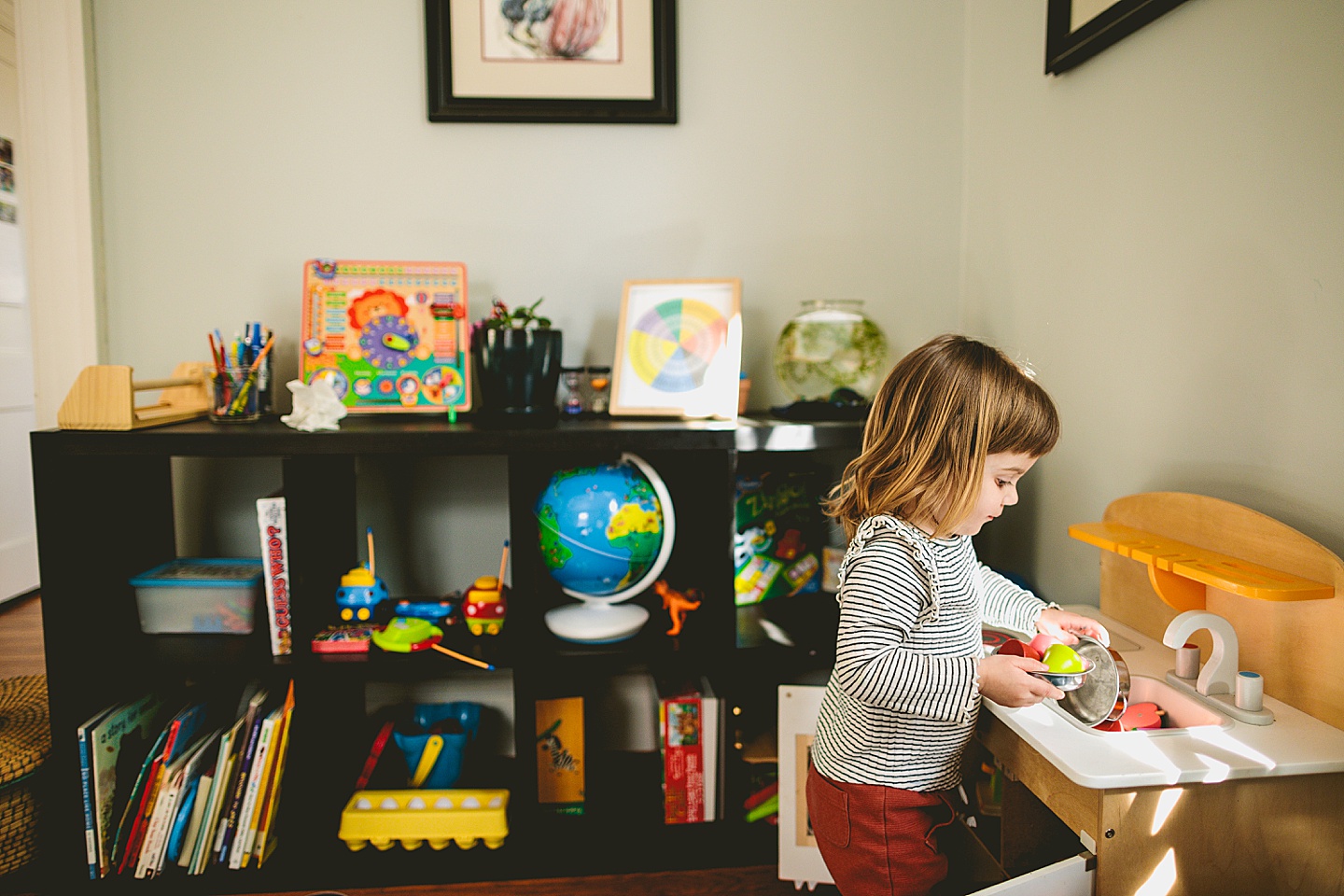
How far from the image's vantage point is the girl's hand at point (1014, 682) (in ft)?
3.15

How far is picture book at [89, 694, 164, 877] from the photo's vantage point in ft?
5.02

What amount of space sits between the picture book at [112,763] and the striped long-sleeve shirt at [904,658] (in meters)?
1.33

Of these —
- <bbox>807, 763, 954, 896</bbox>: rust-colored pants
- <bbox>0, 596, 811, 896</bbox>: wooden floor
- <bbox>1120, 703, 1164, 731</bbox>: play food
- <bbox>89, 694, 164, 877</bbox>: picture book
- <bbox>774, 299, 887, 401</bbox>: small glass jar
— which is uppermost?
<bbox>774, 299, 887, 401</bbox>: small glass jar

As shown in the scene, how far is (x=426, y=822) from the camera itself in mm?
1628

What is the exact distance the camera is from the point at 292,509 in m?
1.56

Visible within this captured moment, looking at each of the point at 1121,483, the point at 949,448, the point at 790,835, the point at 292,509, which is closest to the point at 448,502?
the point at 292,509

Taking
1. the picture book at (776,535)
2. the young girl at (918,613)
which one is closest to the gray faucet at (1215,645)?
the young girl at (918,613)

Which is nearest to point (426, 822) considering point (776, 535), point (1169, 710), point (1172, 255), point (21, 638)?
point (776, 535)

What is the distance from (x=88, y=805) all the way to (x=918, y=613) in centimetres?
155

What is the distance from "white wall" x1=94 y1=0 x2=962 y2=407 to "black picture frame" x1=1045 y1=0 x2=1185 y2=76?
0.39 meters

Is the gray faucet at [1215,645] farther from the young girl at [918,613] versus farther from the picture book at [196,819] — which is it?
the picture book at [196,819]

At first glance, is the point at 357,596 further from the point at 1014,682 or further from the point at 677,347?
the point at 1014,682

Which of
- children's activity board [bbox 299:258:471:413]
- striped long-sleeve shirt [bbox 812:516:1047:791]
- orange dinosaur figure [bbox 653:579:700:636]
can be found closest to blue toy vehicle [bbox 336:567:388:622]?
children's activity board [bbox 299:258:471:413]

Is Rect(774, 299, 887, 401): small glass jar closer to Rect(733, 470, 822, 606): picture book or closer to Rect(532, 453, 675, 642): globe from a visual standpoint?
Rect(733, 470, 822, 606): picture book
